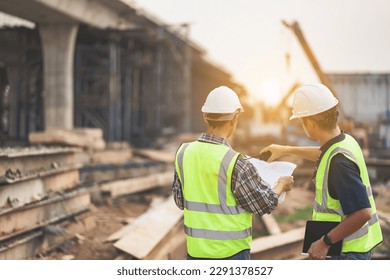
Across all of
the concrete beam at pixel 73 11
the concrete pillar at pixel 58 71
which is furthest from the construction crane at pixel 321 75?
Answer: the concrete pillar at pixel 58 71

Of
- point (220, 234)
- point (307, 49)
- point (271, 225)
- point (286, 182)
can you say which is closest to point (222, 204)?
point (220, 234)

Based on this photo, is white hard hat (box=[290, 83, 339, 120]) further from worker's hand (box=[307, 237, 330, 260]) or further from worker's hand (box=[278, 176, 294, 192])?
worker's hand (box=[307, 237, 330, 260])

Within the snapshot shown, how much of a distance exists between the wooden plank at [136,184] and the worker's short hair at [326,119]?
8.15 m

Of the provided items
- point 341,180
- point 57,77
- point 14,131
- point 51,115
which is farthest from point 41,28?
point 341,180

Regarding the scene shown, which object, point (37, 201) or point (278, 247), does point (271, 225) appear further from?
point (37, 201)

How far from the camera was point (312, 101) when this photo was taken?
348cm

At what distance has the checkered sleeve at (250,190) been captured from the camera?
11.2ft

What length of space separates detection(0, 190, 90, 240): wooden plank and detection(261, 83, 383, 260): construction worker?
161 inches

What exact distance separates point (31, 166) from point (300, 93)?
15.6 feet

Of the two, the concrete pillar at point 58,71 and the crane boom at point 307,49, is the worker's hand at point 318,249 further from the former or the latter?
the concrete pillar at point 58,71

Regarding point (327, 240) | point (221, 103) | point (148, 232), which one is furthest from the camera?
point (148, 232)

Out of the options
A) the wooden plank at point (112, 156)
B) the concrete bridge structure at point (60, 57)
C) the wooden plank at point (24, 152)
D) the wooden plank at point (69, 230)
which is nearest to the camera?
the wooden plank at point (24, 152)

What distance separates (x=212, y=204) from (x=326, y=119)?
0.95 meters
